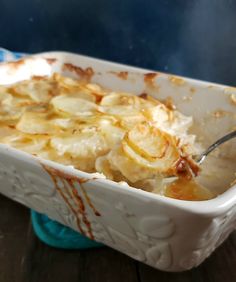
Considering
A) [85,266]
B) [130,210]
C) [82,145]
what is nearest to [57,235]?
[85,266]

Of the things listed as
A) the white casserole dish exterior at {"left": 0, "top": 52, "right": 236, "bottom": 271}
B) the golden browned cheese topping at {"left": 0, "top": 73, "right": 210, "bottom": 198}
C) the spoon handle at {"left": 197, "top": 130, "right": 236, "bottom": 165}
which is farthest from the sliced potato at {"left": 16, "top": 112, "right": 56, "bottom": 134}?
the spoon handle at {"left": 197, "top": 130, "right": 236, "bottom": 165}

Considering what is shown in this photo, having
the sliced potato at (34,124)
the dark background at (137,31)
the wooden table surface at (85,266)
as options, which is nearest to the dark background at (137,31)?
the dark background at (137,31)

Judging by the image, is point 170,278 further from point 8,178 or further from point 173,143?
point 8,178

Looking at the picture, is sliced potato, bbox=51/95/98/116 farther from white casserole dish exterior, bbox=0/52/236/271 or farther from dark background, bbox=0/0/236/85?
dark background, bbox=0/0/236/85

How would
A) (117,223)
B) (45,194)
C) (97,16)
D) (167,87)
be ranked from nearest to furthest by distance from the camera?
(117,223) → (45,194) → (167,87) → (97,16)

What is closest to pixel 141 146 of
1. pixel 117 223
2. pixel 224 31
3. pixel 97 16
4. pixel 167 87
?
pixel 117 223

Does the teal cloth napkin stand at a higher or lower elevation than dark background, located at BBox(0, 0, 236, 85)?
lower

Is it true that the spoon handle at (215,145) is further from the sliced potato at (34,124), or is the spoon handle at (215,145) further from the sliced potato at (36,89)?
the sliced potato at (36,89)
